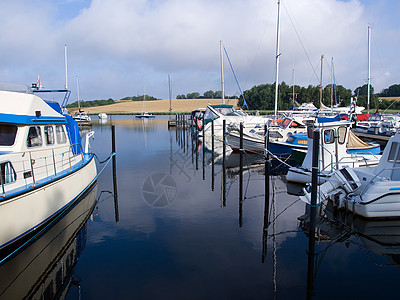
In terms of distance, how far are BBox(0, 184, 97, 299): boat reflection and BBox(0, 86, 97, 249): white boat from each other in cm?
40

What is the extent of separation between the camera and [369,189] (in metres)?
10.2

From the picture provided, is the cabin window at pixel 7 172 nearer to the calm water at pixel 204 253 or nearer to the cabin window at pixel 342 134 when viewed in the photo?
the calm water at pixel 204 253

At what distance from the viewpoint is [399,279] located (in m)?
7.41

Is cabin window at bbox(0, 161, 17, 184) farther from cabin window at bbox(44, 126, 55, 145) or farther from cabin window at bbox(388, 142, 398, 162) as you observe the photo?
cabin window at bbox(388, 142, 398, 162)

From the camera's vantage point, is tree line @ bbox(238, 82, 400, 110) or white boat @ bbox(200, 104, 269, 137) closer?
white boat @ bbox(200, 104, 269, 137)

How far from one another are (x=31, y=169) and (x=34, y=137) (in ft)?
5.99

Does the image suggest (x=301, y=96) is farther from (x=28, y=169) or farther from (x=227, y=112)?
(x=28, y=169)

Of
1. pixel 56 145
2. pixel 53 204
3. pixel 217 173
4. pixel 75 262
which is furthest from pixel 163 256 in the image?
pixel 217 173

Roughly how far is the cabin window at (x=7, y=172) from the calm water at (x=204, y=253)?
1.88 meters

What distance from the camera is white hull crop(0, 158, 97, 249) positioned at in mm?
7723

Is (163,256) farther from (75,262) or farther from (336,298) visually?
(336,298)

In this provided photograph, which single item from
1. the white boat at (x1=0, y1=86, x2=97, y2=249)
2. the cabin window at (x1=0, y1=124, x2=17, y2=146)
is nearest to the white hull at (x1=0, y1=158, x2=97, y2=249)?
the white boat at (x1=0, y1=86, x2=97, y2=249)

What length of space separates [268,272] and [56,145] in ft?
29.6

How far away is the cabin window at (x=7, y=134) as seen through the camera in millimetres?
9852
